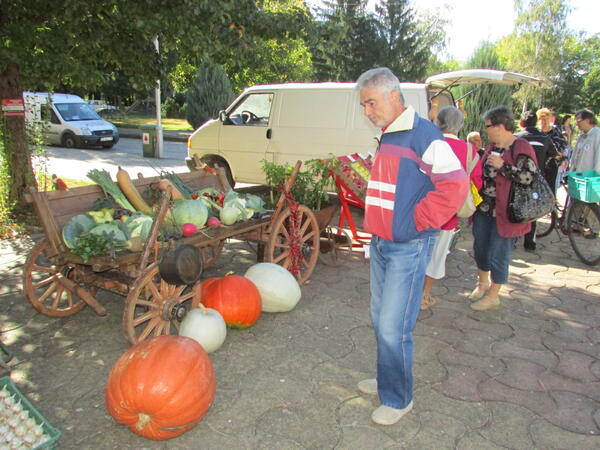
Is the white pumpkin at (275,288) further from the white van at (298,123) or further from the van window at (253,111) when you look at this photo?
the van window at (253,111)

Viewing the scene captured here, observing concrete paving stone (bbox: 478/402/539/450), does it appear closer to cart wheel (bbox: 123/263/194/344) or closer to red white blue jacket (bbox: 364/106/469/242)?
red white blue jacket (bbox: 364/106/469/242)

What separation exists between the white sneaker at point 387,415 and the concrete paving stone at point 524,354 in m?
1.34

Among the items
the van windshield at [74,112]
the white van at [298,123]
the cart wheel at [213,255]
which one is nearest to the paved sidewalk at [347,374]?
the cart wheel at [213,255]

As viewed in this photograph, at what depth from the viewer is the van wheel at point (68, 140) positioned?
18.6 metres

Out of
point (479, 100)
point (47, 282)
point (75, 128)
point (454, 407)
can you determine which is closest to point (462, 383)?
point (454, 407)

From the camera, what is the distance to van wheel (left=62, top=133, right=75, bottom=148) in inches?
733

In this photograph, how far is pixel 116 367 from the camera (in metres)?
2.87

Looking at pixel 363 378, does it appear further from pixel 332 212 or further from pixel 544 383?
pixel 332 212

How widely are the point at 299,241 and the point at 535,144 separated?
378cm

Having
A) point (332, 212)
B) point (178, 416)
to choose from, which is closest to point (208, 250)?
point (332, 212)

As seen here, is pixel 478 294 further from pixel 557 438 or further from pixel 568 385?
pixel 557 438

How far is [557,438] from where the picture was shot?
287 cm

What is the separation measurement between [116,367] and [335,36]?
4950 millimetres

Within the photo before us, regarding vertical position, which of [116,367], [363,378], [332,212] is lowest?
[363,378]
